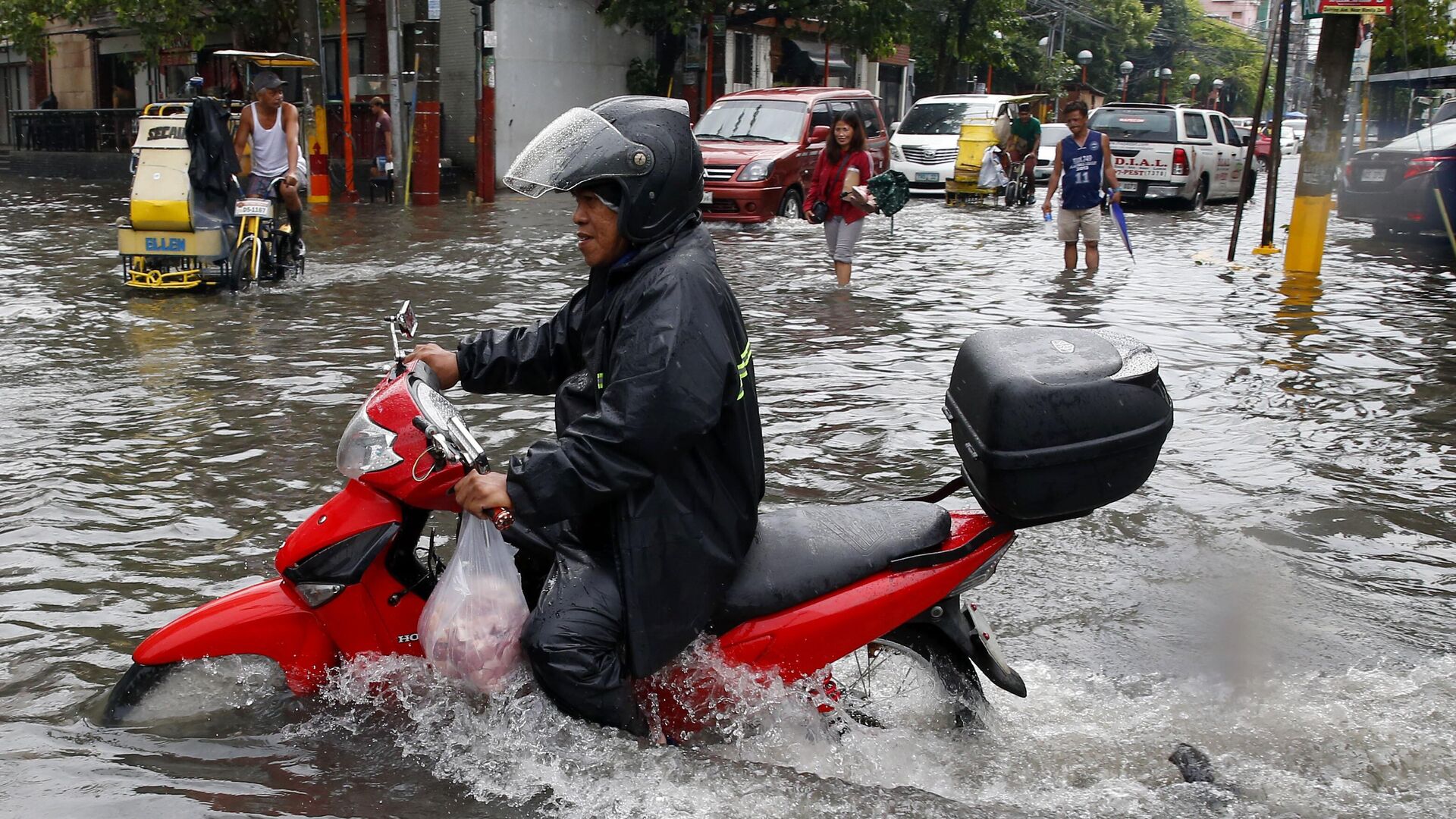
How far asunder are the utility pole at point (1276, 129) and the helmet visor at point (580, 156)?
38.8ft

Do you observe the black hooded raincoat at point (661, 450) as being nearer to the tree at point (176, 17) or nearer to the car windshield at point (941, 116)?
the car windshield at point (941, 116)

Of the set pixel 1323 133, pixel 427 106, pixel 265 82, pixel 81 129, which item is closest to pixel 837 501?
pixel 265 82

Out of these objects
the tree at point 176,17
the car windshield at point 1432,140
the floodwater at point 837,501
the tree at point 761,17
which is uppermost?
the tree at point 761,17

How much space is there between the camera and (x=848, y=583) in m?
3.07

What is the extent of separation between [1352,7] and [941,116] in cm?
1263

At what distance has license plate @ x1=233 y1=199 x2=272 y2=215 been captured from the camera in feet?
35.0

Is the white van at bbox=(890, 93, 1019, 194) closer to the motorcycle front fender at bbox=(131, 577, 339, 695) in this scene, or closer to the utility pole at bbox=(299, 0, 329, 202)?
the utility pole at bbox=(299, 0, 329, 202)

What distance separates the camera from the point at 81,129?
3481cm

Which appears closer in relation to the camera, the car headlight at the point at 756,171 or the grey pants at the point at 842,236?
the grey pants at the point at 842,236

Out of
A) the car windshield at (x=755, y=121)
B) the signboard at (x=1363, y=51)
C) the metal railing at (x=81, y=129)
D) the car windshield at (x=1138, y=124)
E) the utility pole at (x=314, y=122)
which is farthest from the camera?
the metal railing at (x=81, y=129)

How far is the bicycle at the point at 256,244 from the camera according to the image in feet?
35.1

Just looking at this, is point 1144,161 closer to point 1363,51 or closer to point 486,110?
point 1363,51

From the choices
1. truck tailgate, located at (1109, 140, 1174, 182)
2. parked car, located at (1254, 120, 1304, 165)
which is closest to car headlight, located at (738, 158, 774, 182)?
truck tailgate, located at (1109, 140, 1174, 182)

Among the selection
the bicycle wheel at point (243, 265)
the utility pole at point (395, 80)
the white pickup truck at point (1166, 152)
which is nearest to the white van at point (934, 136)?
the white pickup truck at point (1166, 152)
